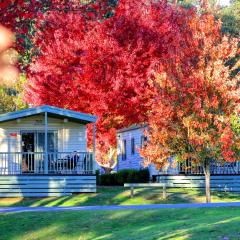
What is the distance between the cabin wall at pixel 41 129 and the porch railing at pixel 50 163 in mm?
759

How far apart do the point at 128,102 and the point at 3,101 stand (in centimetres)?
2959

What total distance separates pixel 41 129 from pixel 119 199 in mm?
7990

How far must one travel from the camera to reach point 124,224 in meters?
19.2

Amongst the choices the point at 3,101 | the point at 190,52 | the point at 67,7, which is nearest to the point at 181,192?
the point at 190,52

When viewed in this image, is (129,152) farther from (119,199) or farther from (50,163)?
(119,199)

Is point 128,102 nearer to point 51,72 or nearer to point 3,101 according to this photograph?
point 51,72

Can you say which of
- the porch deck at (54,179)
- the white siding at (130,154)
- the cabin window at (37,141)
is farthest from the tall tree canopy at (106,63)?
the white siding at (130,154)

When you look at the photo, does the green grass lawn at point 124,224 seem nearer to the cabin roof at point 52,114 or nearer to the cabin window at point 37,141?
the cabin roof at point 52,114

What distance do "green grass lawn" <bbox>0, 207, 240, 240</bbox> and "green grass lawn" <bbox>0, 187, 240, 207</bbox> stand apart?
6.96 metres

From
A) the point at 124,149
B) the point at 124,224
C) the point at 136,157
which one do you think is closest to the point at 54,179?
the point at 124,224

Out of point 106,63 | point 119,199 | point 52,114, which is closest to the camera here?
Result: point 119,199

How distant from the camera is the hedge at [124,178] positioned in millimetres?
39812

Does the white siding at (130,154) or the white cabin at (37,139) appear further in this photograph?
the white siding at (130,154)

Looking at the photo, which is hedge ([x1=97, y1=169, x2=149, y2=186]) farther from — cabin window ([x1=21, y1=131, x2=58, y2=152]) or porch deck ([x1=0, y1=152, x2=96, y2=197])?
porch deck ([x1=0, y1=152, x2=96, y2=197])
